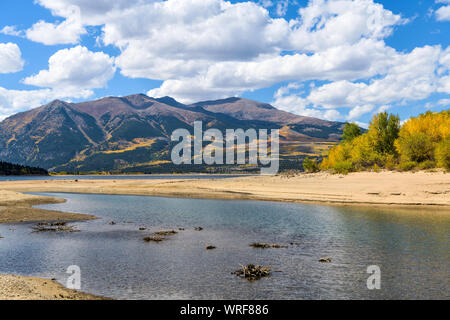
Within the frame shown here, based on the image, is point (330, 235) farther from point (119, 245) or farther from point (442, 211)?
point (442, 211)

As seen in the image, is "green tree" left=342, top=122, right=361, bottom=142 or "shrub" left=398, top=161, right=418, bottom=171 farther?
"green tree" left=342, top=122, right=361, bottom=142

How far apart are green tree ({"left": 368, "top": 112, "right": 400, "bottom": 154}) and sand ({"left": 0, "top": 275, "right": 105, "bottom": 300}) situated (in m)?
90.5

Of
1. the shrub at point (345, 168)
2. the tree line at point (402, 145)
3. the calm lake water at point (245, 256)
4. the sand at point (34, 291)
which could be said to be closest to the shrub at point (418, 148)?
the tree line at point (402, 145)

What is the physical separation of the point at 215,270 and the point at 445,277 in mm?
14261

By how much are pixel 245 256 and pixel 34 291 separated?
14.6 metres

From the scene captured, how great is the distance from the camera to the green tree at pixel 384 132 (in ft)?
307

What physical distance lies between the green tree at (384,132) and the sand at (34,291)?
9046 cm

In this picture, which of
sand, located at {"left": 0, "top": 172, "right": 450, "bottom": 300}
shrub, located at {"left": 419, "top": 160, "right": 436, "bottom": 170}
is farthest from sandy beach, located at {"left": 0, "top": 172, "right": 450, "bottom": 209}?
shrub, located at {"left": 419, "top": 160, "right": 436, "bottom": 170}

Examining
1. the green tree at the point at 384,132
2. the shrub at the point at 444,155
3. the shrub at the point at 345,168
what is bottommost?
the shrub at the point at 345,168

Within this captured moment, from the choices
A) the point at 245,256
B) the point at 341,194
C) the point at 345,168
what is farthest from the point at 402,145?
the point at 245,256

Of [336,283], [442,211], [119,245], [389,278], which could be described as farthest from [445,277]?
[442,211]

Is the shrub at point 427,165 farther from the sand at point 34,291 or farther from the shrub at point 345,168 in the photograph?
the sand at point 34,291

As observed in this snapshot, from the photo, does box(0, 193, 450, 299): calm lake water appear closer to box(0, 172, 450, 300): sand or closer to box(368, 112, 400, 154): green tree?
box(0, 172, 450, 300): sand

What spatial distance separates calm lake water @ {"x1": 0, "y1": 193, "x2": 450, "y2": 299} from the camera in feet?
61.5
